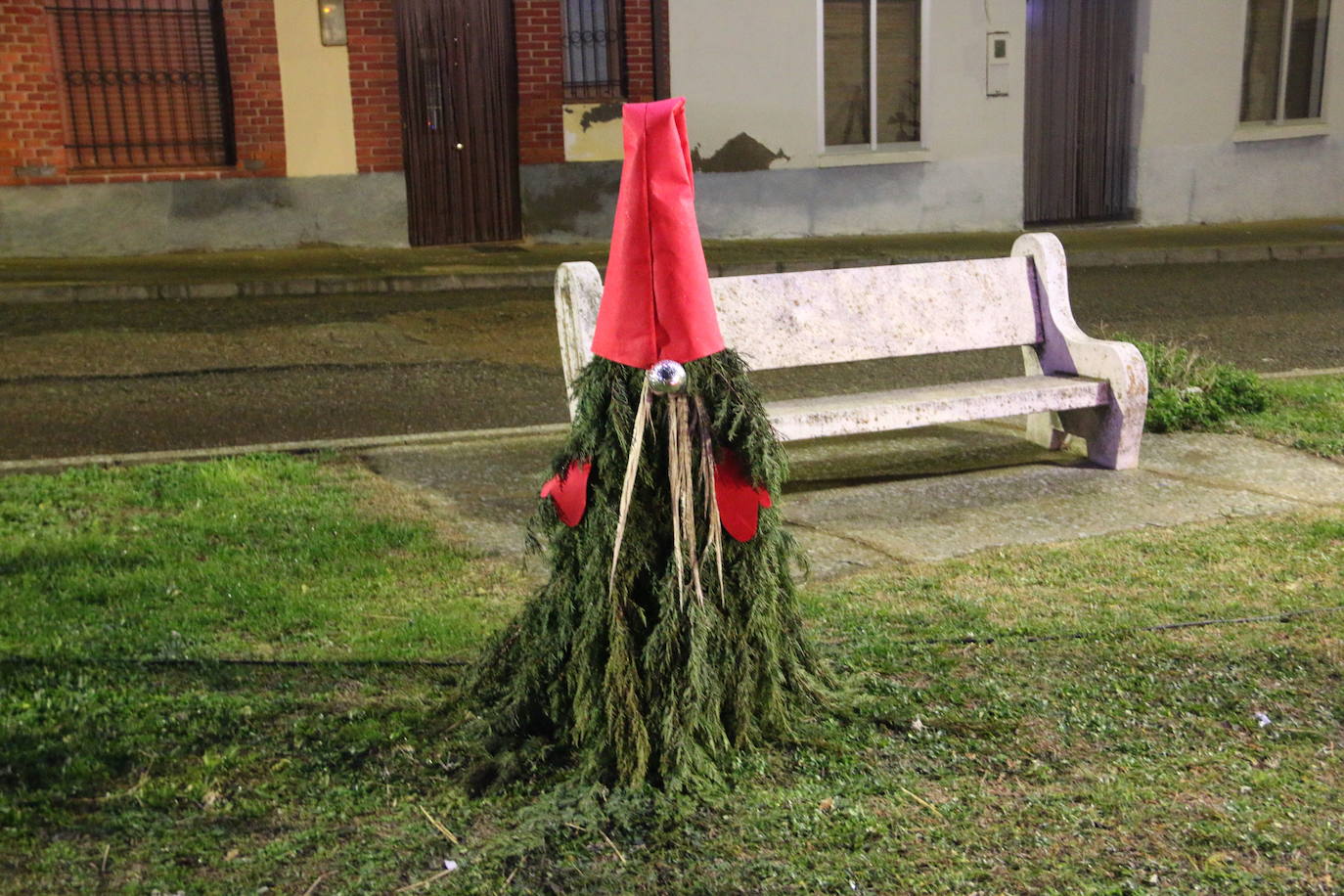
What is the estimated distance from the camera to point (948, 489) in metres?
5.94

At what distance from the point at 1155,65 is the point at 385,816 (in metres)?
16.0

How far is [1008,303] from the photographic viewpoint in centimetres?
651

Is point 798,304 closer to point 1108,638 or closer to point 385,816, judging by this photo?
point 1108,638

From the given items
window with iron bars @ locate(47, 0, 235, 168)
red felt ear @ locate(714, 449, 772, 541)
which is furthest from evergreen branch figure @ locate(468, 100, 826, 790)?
window with iron bars @ locate(47, 0, 235, 168)

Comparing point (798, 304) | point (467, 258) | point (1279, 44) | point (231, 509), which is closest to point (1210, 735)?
point (798, 304)

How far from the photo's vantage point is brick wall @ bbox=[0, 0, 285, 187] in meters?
14.1

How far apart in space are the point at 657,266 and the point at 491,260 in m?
11.1

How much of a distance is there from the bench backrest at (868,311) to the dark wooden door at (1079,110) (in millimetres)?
11326

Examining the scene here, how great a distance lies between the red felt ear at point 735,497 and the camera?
3266mm

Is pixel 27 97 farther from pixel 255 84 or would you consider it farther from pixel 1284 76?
pixel 1284 76

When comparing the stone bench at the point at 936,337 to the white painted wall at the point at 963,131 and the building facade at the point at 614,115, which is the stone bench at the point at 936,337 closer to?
the white painted wall at the point at 963,131

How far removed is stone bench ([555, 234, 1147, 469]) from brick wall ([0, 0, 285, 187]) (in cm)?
1004

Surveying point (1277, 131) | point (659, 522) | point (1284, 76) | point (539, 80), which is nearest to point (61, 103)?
point (539, 80)

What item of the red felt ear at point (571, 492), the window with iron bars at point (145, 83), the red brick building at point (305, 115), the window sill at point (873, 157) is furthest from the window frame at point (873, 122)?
the red felt ear at point (571, 492)
